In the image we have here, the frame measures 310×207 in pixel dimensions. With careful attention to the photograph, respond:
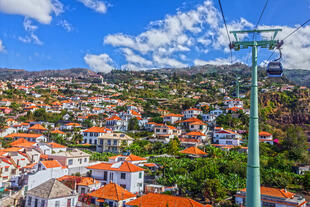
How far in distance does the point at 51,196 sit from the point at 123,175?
9.50 metres

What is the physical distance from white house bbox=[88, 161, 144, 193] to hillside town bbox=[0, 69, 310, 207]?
11 cm

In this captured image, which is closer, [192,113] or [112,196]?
[112,196]

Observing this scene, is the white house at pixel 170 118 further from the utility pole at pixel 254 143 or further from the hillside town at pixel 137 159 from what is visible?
the utility pole at pixel 254 143

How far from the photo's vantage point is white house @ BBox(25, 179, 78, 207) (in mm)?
20797

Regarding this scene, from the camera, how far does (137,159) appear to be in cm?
3812

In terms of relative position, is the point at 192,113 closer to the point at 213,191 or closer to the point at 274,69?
the point at 213,191

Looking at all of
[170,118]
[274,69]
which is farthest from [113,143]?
[274,69]

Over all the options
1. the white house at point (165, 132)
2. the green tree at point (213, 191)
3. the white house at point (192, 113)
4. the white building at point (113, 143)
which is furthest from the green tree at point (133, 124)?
the green tree at point (213, 191)

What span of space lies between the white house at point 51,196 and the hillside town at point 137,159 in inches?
3.2

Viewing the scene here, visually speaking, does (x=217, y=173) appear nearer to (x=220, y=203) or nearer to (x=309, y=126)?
(x=220, y=203)

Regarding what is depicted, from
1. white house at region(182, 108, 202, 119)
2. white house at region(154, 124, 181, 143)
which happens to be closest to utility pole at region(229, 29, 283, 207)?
white house at region(154, 124, 181, 143)

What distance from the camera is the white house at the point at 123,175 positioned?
94.0 ft

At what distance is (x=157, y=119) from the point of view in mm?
75312

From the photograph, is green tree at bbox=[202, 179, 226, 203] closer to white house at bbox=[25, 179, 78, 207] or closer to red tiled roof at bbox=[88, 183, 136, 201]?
red tiled roof at bbox=[88, 183, 136, 201]
